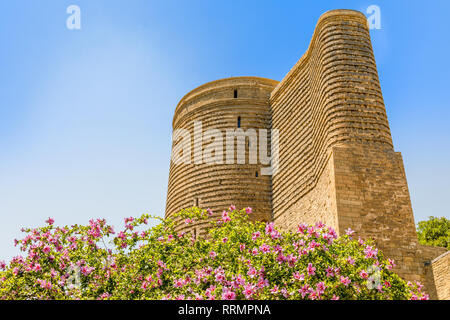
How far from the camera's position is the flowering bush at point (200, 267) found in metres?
6.19

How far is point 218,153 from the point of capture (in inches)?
775

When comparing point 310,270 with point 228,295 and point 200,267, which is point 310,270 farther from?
point 200,267

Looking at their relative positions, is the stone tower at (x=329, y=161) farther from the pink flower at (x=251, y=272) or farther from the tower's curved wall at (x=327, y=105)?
the pink flower at (x=251, y=272)

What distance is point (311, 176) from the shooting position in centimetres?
1464

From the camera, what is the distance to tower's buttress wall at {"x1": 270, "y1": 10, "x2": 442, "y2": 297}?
463 inches

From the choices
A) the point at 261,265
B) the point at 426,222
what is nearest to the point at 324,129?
the point at 261,265

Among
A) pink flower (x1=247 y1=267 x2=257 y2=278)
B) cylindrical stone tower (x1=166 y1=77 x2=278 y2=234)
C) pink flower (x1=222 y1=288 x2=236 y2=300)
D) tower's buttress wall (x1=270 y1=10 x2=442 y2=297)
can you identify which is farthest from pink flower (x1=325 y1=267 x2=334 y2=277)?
cylindrical stone tower (x1=166 y1=77 x2=278 y2=234)

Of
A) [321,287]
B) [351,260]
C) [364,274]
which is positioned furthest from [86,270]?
[364,274]

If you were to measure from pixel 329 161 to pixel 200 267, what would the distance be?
22.2 feet

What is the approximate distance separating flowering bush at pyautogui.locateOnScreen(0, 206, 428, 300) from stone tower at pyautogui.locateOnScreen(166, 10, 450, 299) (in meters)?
4.54

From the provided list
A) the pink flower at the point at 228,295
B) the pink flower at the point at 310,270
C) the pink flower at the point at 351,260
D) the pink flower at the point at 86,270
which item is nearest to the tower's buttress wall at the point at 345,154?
the pink flower at the point at 351,260

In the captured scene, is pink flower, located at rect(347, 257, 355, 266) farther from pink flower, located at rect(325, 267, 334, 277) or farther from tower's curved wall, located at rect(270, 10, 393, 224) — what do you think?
tower's curved wall, located at rect(270, 10, 393, 224)

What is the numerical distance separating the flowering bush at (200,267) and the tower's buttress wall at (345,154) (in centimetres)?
439
